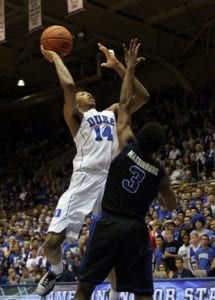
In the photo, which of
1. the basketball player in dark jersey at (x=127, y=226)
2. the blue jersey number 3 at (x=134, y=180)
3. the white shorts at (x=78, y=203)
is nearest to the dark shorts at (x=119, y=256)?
the basketball player in dark jersey at (x=127, y=226)

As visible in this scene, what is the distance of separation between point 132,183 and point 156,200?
9536mm

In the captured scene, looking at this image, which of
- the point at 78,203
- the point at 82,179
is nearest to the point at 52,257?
the point at 78,203

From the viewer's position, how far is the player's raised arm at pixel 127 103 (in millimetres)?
5215

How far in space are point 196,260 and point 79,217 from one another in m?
5.18

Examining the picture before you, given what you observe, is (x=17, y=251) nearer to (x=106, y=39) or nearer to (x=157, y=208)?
(x=157, y=208)

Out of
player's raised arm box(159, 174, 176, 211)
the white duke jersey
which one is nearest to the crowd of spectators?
the white duke jersey

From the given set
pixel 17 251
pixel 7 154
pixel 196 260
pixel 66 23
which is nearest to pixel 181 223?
pixel 196 260

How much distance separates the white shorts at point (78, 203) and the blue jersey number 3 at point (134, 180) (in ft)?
3.20

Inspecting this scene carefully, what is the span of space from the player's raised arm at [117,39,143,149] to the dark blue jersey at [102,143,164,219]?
0.34 metres

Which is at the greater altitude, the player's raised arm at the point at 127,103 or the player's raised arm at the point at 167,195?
the player's raised arm at the point at 127,103

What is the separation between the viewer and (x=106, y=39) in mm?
20688

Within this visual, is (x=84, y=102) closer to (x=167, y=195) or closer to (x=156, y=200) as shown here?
(x=167, y=195)

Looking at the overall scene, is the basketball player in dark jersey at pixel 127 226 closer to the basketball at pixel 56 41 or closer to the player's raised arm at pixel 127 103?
the player's raised arm at pixel 127 103

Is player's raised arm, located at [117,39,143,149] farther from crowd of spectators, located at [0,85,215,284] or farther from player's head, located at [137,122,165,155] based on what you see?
crowd of spectators, located at [0,85,215,284]
